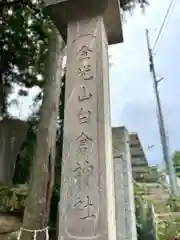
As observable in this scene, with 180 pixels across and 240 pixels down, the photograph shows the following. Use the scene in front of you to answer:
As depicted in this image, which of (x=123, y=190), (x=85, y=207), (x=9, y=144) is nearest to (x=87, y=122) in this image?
(x=85, y=207)

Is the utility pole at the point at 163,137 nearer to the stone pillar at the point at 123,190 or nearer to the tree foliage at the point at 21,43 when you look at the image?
the stone pillar at the point at 123,190

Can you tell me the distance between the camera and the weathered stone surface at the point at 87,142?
80.5 inches

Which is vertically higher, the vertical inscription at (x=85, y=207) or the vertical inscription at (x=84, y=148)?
the vertical inscription at (x=84, y=148)

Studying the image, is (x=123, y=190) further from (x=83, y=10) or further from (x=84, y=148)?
(x=83, y=10)

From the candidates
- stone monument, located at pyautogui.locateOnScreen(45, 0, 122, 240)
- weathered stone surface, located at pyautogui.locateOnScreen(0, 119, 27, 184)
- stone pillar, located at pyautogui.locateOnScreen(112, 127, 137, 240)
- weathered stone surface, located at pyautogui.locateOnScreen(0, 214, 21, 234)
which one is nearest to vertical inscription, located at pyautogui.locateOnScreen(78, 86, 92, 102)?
stone monument, located at pyautogui.locateOnScreen(45, 0, 122, 240)

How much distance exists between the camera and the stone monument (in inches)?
80.9

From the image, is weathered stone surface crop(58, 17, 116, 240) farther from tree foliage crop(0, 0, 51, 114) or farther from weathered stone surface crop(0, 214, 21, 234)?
tree foliage crop(0, 0, 51, 114)

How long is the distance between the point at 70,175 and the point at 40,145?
1950 mm

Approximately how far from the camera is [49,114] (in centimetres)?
435

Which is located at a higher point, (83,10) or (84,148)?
(83,10)

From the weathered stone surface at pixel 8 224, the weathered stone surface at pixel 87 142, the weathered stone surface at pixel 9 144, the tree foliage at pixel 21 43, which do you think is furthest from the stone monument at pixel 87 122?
the tree foliage at pixel 21 43

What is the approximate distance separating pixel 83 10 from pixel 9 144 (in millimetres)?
3702

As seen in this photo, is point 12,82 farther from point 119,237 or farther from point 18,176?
point 119,237

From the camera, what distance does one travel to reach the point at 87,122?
2391 mm
